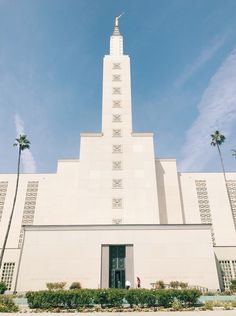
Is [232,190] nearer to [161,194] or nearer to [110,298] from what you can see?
[161,194]

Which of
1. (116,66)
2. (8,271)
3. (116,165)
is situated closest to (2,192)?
(8,271)

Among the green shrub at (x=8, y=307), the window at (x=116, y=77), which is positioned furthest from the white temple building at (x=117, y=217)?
the green shrub at (x=8, y=307)

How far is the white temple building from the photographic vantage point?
97.9 feet

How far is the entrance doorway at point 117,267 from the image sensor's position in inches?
1179

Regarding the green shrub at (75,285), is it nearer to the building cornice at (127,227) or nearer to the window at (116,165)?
the building cornice at (127,227)

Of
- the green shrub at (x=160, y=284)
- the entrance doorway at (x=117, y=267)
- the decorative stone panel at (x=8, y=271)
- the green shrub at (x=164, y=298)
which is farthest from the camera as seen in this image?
the decorative stone panel at (x=8, y=271)

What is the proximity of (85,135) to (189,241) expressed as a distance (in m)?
21.7

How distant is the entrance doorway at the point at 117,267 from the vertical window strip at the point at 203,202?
18.9m

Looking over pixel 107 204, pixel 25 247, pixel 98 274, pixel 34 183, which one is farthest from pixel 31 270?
pixel 34 183

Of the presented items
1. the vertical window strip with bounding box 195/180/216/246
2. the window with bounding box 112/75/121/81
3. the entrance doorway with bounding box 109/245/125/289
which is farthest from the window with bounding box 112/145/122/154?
the vertical window strip with bounding box 195/180/216/246

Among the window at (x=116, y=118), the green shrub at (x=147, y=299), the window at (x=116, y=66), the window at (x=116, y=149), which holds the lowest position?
the green shrub at (x=147, y=299)

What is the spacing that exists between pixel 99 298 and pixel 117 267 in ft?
43.4

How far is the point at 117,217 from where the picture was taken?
3731 centimetres

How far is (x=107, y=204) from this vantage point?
125 ft
